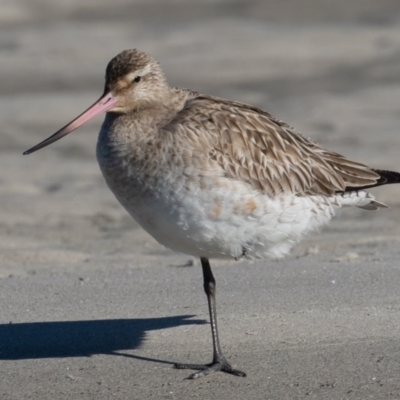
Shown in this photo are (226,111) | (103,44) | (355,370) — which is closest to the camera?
(355,370)

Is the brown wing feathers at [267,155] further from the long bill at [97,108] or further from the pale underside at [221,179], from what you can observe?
the long bill at [97,108]

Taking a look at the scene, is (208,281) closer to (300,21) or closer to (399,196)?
(399,196)

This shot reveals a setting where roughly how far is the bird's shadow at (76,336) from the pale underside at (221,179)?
673 mm

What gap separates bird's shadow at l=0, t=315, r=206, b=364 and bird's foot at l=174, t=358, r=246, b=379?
17 cm

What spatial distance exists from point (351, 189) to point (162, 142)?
1.37 m

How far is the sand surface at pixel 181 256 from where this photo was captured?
5441 millimetres

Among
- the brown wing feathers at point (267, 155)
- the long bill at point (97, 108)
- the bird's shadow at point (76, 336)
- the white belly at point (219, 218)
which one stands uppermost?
the long bill at point (97, 108)

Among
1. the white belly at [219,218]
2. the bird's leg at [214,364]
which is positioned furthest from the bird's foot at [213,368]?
the white belly at [219,218]

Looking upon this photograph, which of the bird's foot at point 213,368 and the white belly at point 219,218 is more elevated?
the white belly at point 219,218

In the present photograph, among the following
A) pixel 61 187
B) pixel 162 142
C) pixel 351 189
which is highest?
pixel 162 142

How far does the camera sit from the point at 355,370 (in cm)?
523

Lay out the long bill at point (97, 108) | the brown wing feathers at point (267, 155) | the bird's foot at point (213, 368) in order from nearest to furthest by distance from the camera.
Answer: the bird's foot at point (213, 368) < the brown wing feathers at point (267, 155) < the long bill at point (97, 108)

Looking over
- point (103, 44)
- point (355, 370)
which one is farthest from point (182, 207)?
point (103, 44)

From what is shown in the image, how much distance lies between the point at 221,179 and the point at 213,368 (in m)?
1.06
